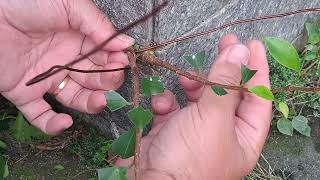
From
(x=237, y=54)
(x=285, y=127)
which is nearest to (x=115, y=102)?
(x=237, y=54)

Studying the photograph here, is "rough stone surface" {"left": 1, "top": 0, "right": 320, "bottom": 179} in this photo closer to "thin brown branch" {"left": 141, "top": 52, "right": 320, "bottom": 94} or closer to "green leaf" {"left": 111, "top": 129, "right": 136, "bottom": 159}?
"thin brown branch" {"left": 141, "top": 52, "right": 320, "bottom": 94}

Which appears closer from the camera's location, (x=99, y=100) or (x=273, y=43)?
(x=273, y=43)

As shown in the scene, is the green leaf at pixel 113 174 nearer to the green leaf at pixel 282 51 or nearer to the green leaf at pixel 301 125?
the green leaf at pixel 282 51

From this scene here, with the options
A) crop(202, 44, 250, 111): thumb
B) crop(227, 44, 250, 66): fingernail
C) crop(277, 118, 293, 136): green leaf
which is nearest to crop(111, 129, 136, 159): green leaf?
crop(202, 44, 250, 111): thumb

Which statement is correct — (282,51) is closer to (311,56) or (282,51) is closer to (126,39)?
(126,39)

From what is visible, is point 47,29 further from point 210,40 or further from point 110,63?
point 210,40

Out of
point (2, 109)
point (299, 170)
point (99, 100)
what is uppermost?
point (99, 100)

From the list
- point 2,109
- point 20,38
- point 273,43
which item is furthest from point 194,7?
point 2,109
